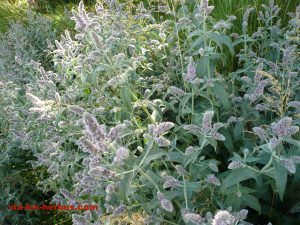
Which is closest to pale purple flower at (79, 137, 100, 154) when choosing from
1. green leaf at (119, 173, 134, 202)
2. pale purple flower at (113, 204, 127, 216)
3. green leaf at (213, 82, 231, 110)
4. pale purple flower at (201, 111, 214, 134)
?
green leaf at (119, 173, 134, 202)

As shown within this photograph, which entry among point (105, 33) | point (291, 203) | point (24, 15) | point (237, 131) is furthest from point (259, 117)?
point (24, 15)

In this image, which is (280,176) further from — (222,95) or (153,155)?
(222,95)

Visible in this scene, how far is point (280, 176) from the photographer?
4.57 feet

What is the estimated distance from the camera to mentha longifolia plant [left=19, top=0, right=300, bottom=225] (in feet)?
4.76

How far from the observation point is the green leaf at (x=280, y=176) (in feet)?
4.52

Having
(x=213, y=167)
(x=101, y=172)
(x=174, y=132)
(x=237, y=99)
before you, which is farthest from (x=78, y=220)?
(x=237, y=99)

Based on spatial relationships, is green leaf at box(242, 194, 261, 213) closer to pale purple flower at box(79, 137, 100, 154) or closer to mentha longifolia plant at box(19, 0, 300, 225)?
mentha longifolia plant at box(19, 0, 300, 225)

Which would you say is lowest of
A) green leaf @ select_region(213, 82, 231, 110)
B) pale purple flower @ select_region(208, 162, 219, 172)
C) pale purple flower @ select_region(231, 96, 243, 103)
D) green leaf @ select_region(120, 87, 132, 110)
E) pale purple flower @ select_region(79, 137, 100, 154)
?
pale purple flower @ select_region(208, 162, 219, 172)

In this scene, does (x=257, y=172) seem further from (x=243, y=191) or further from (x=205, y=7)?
(x=205, y=7)

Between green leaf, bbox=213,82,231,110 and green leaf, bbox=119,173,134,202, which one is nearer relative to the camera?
green leaf, bbox=119,173,134,202

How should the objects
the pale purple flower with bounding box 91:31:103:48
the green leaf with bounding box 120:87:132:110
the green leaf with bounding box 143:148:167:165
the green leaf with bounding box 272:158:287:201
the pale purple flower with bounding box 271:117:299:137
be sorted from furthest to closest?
the green leaf with bounding box 120:87:132:110
the pale purple flower with bounding box 91:31:103:48
the green leaf with bounding box 143:148:167:165
the green leaf with bounding box 272:158:287:201
the pale purple flower with bounding box 271:117:299:137

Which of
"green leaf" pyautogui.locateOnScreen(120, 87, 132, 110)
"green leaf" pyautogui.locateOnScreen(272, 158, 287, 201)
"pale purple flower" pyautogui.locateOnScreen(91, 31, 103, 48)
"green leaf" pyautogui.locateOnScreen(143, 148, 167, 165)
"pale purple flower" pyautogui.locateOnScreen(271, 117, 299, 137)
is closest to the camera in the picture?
"pale purple flower" pyautogui.locateOnScreen(271, 117, 299, 137)

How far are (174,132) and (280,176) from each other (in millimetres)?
712

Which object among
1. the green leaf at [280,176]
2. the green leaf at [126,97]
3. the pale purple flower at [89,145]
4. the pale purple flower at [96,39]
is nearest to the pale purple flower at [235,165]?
the green leaf at [280,176]
